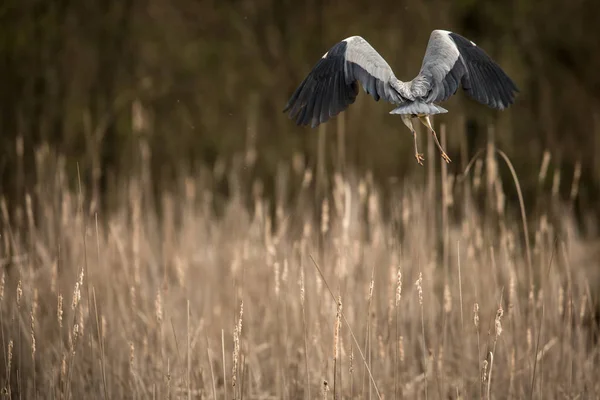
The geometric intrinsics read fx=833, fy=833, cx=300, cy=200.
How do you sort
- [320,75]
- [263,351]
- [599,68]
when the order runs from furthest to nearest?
[599,68] < [263,351] < [320,75]

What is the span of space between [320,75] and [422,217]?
1638mm

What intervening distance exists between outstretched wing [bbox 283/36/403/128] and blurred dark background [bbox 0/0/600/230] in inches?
128

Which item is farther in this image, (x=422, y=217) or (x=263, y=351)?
(x=422, y=217)

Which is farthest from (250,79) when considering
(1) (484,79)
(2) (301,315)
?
(1) (484,79)

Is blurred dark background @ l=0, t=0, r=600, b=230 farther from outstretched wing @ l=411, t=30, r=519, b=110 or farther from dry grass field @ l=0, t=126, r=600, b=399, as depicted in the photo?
outstretched wing @ l=411, t=30, r=519, b=110

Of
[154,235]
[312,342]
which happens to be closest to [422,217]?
[312,342]

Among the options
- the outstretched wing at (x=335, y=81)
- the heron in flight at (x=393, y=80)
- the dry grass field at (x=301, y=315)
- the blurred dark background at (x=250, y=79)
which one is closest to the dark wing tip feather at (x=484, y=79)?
the heron in flight at (x=393, y=80)

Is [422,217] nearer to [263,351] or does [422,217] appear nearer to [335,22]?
[263,351]

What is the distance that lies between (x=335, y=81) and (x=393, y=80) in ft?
0.71

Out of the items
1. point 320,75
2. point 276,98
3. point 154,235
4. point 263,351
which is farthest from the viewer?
point 276,98

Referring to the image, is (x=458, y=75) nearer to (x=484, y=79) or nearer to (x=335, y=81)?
(x=484, y=79)

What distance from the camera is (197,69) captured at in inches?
240

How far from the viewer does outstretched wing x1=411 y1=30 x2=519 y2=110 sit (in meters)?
1.82

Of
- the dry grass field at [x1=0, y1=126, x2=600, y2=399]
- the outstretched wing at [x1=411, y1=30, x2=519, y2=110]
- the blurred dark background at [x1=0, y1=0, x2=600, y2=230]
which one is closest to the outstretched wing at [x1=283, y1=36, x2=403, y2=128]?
the outstretched wing at [x1=411, y1=30, x2=519, y2=110]
